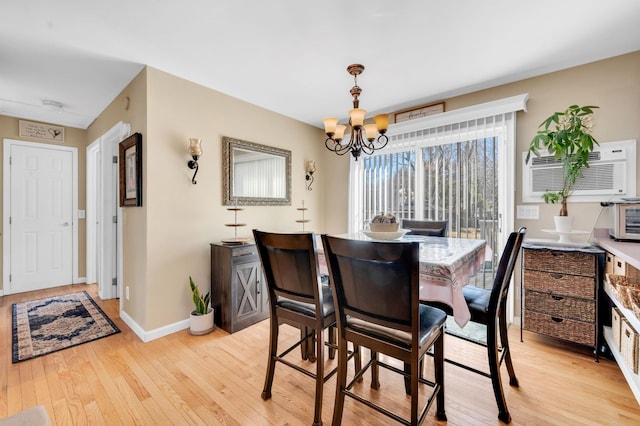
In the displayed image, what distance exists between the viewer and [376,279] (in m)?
1.25

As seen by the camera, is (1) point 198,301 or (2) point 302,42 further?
(1) point 198,301

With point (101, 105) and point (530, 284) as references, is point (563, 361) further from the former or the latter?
point (101, 105)

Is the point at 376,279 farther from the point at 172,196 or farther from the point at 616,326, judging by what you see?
the point at 172,196

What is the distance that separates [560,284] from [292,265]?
224 centimetres

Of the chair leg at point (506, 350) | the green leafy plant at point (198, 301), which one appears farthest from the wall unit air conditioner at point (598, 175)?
the green leafy plant at point (198, 301)

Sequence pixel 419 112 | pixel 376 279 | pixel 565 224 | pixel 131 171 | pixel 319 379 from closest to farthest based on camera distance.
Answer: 1. pixel 376 279
2. pixel 319 379
3. pixel 565 224
4. pixel 131 171
5. pixel 419 112

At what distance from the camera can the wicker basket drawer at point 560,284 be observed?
2.14 metres

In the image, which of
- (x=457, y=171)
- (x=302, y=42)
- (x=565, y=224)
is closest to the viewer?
(x=302, y=42)

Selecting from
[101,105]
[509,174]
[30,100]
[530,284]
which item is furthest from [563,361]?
[30,100]

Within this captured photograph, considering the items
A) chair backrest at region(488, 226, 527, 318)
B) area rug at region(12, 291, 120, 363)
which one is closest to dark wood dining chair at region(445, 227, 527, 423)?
chair backrest at region(488, 226, 527, 318)

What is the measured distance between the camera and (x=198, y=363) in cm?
217

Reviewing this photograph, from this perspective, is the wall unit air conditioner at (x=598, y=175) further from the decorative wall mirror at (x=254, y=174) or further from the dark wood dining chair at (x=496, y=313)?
the decorative wall mirror at (x=254, y=174)

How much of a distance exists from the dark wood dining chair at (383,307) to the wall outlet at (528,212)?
1.96 m

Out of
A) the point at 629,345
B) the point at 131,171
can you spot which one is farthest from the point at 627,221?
the point at 131,171
